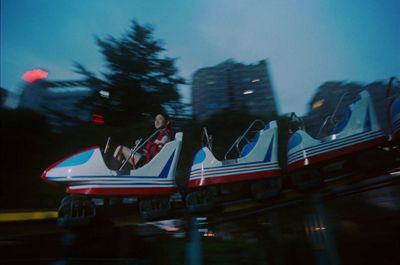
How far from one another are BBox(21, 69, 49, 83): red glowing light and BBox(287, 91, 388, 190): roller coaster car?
2.59m

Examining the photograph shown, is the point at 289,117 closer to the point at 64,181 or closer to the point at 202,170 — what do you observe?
the point at 202,170

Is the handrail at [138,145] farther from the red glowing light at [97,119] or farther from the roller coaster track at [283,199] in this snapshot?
the roller coaster track at [283,199]

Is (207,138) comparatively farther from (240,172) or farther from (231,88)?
(231,88)

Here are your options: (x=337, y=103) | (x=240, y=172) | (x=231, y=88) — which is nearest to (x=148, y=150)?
(x=240, y=172)

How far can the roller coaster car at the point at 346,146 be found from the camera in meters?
2.52

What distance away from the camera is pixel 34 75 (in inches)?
137

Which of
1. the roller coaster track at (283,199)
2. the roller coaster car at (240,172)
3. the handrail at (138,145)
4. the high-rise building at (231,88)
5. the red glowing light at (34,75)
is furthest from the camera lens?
the red glowing light at (34,75)

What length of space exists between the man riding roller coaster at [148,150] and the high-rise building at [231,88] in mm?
349

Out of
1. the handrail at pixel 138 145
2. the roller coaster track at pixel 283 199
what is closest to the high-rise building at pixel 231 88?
the handrail at pixel 138 145

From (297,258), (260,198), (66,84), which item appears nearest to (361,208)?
(297,258)

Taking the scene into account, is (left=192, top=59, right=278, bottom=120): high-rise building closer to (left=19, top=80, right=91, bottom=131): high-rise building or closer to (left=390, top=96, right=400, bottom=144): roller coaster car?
(left=390, top=96, right=400, bottom=144): roller coaster car

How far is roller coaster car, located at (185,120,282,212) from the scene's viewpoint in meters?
2.65

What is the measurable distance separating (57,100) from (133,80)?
2.53ft

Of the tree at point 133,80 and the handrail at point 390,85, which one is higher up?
the tree at point 133,80
